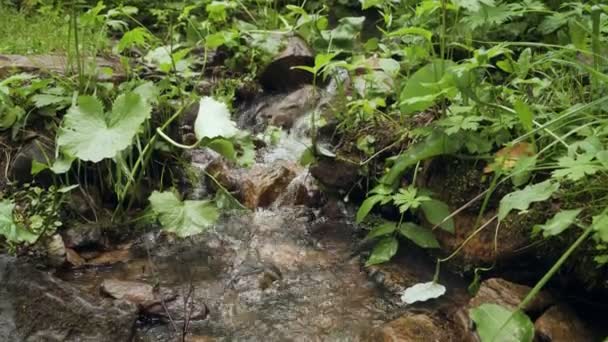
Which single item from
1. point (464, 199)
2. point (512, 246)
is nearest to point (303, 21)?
point (464, 199)

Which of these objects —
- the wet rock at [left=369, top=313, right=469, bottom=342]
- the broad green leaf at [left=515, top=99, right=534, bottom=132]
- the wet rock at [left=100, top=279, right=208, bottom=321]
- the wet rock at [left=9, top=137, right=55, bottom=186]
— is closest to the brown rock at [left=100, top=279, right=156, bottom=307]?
the wet rock at [left=100, top=279, right=208, bottom=321]

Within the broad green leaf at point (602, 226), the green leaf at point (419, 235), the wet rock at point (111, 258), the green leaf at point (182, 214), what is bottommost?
the wet rock at point (111, 258)

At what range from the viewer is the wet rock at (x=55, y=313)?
2145mm

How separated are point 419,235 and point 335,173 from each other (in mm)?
769

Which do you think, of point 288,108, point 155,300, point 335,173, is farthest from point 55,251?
point 288,108

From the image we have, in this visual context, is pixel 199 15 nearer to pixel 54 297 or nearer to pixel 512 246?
pixel 54 297

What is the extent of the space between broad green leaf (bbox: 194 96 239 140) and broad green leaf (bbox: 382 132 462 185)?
83 centimetres

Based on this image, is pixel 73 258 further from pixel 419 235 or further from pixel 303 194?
pixel 419 235

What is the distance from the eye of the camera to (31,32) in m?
4.31

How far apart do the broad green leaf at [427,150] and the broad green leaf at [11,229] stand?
69.5 inches

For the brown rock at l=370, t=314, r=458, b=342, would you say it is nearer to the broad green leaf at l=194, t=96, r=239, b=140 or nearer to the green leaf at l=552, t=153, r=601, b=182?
the green leaf at l=552, t=153, r=601, b=182

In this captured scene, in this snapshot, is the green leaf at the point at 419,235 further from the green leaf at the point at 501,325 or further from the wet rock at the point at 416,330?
the green leaf at the point at 501,325

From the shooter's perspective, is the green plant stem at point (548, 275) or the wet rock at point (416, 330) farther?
the wet rock at point (416, 330)

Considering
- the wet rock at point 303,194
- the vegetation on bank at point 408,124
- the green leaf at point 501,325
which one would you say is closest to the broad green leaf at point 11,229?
the vegetation on bank at point 408,124
